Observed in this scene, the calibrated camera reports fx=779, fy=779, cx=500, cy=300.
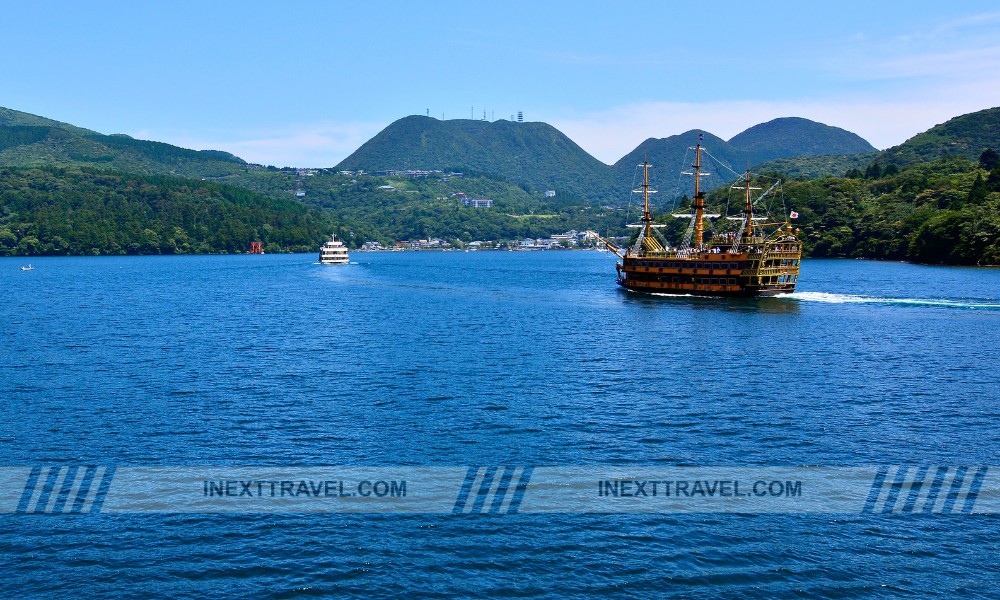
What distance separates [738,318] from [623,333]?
71.5 ft

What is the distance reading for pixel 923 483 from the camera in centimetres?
3291

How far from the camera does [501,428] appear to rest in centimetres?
4134

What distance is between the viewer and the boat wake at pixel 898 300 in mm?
99875

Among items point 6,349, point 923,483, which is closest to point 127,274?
point 6,349

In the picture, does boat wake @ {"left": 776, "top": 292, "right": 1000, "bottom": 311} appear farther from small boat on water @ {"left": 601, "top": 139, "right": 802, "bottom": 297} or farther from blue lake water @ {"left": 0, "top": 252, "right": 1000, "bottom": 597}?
small boat on water @ {"left": 601, "top": 139, "right": 802, "bottom": 297}

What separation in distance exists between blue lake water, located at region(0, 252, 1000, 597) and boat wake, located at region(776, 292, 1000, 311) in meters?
2.41

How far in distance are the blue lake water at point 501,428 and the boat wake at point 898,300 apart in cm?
241

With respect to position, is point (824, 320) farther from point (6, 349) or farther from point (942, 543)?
point (6, 349)

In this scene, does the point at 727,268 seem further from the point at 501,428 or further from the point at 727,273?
the point at 501,428

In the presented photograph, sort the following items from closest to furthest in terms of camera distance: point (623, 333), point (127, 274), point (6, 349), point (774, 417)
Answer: point (774, 417) → point (6, 349) → point (623, 333) → point (127, 274)

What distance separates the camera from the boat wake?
99875 millimetres

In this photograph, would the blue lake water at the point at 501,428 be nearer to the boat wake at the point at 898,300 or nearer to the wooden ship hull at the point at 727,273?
the boat wake at the point at 898,300

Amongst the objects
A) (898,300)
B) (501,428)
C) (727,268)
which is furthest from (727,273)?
(501,428)

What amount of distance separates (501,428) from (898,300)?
87008mm
